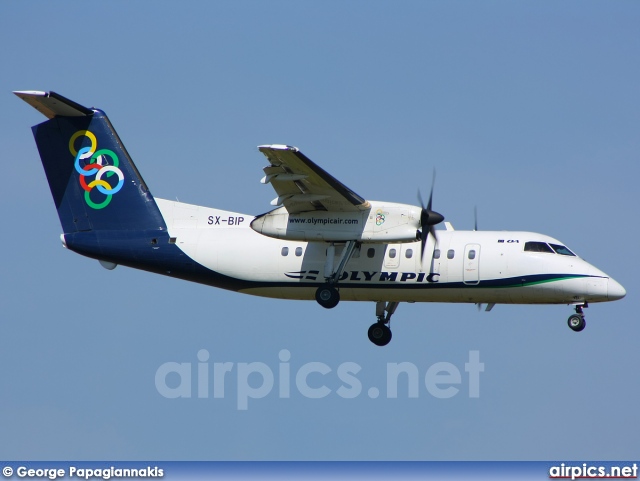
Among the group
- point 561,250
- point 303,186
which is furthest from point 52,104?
point 561,250

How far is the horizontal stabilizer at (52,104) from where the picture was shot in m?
27.5

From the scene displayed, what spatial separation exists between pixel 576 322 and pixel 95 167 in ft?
39.3

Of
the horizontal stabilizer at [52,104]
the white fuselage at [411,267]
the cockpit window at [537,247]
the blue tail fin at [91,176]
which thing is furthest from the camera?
the blue tail fin at [91,176]

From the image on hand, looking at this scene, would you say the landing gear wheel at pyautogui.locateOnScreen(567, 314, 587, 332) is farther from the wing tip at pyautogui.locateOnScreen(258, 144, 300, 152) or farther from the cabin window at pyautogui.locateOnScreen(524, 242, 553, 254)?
the wing tip at pyautogui.locateOnScreen(258, 144, 300, 152)

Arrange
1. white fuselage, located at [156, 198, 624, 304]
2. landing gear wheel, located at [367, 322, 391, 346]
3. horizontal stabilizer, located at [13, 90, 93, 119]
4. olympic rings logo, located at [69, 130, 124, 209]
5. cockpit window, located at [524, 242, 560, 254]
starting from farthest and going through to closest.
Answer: landing gear wheel, located at [367, 322, 391, 346] → olympic rings logo, located at [69, 130, 124, 209] → horizontal stabilizer, located at [13, 90, 93, 119] → cockpit window, located at [524, 242, 560, 254] → white fuselage, located at [156, 198, 624, 304]

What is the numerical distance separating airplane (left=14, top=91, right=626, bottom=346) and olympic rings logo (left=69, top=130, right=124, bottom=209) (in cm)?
2

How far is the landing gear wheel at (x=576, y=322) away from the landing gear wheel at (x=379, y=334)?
4513 mm

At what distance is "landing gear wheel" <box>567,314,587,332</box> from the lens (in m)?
27.3

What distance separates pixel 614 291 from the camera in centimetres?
2700

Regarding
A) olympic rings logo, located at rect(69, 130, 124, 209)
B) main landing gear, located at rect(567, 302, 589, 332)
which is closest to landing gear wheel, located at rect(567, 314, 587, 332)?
main landing gear, located at rect(567, 302, 589, 332)

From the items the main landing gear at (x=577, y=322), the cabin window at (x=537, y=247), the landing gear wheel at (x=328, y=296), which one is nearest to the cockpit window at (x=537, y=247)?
the cabin window at (x=537, y=247)

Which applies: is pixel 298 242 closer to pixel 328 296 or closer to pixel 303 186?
pixel 328 296

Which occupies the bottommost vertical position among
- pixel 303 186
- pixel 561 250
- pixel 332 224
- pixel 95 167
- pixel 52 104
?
pixel 561 250

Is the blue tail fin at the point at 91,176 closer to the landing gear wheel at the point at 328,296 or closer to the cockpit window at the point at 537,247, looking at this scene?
the landing gear wheel at the point at 328,296
